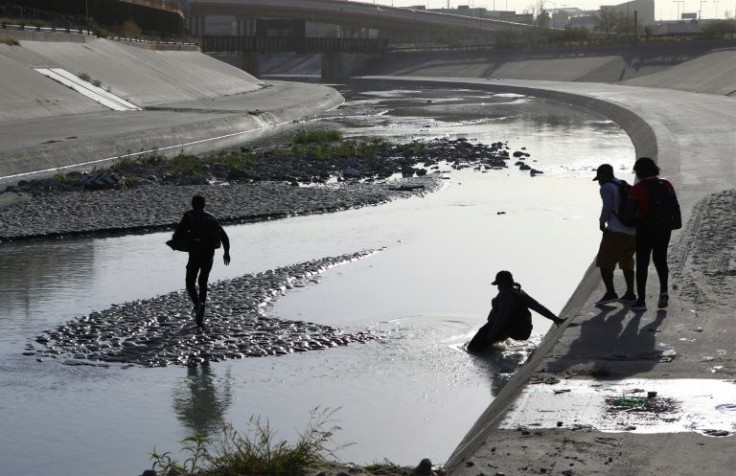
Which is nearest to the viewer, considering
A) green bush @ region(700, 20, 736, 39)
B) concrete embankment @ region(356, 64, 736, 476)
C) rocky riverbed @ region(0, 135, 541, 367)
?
concrete embankment @ region(356, 64, 736, 476)

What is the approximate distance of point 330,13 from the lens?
568 feet

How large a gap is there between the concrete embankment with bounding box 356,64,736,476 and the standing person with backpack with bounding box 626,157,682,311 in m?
0.61

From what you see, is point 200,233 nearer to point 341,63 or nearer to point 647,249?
point 647,249

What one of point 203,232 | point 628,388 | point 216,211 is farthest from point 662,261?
point 216,211

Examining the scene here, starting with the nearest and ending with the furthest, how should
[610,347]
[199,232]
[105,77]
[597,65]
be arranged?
[610,347], [199,232], [105,77], [597,65]

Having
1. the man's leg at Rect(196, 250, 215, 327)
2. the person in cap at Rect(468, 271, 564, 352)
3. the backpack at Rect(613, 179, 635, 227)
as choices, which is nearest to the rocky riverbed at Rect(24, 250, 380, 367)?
the man's leg at Rect(196, 250, 215, 327)

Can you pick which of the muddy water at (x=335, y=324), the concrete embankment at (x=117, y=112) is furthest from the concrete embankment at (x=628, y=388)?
the concrete embankment at (x=117, y=112)

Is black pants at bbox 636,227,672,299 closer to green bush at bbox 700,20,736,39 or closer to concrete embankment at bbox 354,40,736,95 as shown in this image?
concrete embankment at bbox 354,40,736,95

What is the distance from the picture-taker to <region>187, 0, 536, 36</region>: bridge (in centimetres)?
16512

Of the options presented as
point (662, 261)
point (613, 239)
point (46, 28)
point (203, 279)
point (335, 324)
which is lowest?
point (335, 324)

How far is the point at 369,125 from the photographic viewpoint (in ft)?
184

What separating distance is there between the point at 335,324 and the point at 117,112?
39284 mm

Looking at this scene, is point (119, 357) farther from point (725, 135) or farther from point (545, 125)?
point (545, 125)

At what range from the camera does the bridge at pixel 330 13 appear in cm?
16512
